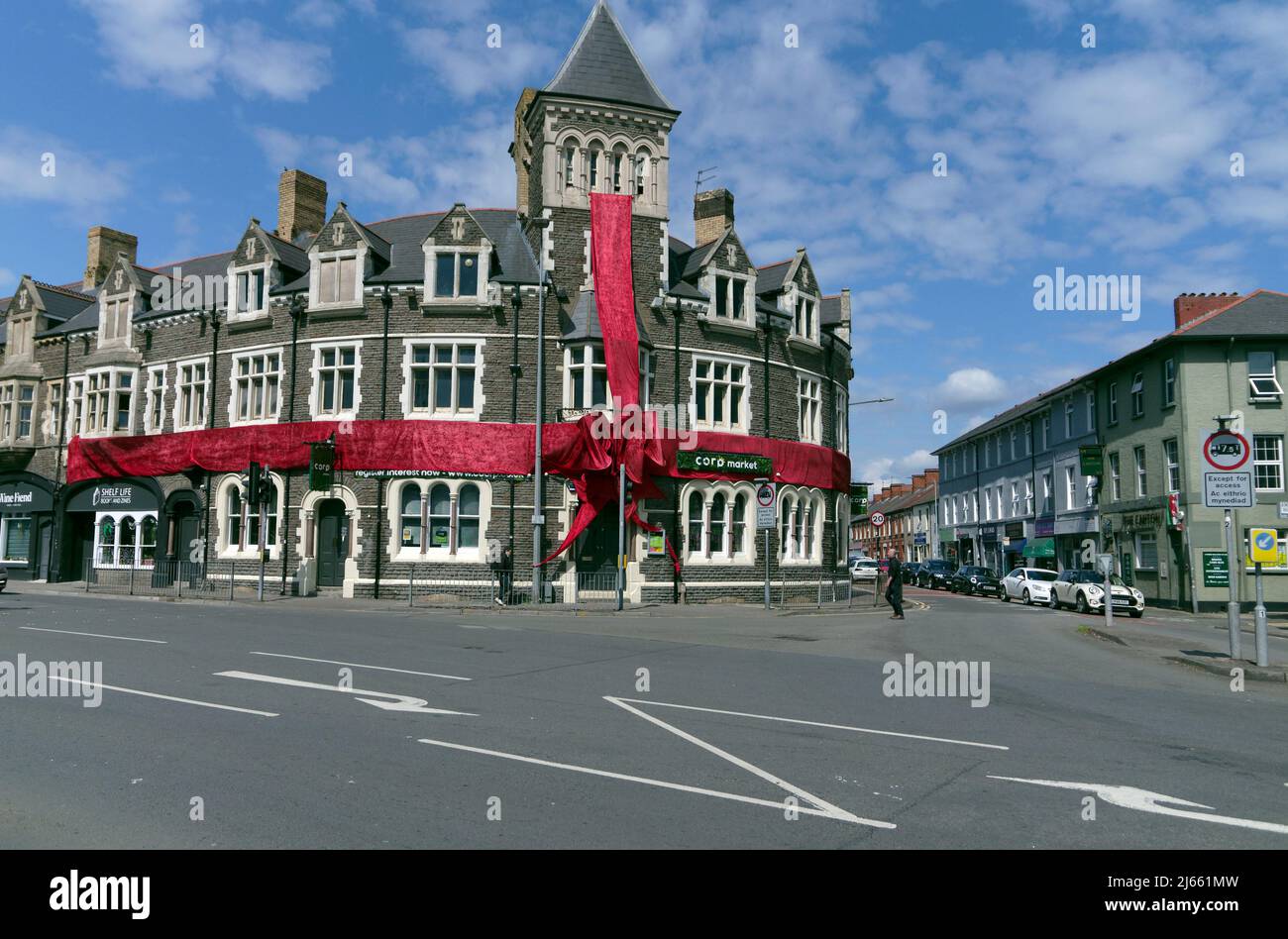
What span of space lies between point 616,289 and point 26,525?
2785cm

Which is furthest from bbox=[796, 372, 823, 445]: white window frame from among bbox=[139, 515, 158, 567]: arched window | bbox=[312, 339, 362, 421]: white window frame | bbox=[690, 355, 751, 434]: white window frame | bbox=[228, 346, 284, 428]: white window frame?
bbox=[139, 515, 158, 567]: arched window

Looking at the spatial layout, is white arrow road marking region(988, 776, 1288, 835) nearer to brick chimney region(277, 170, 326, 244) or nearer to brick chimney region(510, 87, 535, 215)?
brick chimney region(510, 87, 535, 215)

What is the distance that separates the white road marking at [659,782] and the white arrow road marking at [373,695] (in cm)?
136

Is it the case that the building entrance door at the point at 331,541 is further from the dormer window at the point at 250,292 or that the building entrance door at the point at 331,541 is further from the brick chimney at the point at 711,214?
the brick chimney at the point at 711,214

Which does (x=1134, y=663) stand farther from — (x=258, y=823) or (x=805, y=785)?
(x=258, y=823)

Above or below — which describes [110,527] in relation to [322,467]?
below

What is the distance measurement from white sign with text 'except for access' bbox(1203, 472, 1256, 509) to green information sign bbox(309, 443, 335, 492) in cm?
2290

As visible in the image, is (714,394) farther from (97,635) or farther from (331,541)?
(97,635)

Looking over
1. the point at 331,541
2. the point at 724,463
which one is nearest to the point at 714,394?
the point at 724,463

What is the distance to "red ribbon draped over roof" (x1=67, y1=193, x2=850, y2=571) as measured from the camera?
1057 inches

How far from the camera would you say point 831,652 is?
15039 mm

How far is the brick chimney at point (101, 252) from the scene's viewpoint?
4031cm

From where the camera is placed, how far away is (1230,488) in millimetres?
13852
